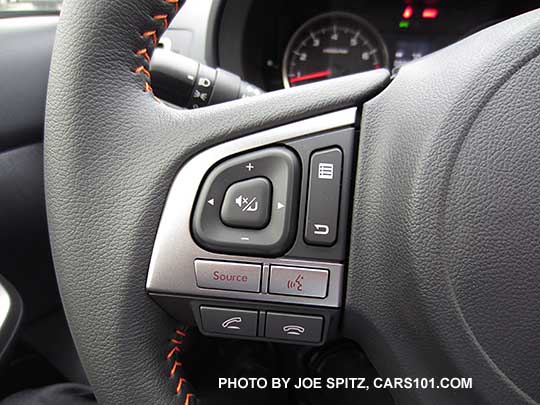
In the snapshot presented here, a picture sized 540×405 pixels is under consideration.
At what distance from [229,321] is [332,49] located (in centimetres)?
162

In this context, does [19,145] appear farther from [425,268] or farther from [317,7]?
[317,7]

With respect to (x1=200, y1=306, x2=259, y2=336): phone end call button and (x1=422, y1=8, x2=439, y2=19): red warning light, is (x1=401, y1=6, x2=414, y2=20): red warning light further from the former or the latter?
(x1=200, y1=306, x2=259, y2=336): phone end call button

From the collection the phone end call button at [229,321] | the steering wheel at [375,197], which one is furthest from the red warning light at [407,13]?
the phone end call button at [229,321]

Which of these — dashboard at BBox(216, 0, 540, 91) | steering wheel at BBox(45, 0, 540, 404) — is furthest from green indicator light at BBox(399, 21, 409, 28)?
steering wheel at BBox(45, 0, 540, 404)

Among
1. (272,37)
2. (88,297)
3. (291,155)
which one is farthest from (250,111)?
(272,37)

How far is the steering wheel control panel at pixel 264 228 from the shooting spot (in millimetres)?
653

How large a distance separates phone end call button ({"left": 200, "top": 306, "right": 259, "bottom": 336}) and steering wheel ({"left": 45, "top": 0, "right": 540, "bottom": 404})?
0.05 m

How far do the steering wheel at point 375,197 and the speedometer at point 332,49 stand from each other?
1.44 metres

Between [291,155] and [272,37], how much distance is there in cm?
147

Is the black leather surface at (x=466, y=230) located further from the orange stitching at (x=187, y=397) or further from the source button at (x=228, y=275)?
the orange stitching at (x=187, y=397)

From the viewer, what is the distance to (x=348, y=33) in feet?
6.84

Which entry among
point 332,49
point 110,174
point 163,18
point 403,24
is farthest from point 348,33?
point 110,174

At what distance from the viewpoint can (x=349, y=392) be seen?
0.90 m

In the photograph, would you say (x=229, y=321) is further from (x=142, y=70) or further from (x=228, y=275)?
(x=142, y=70)
